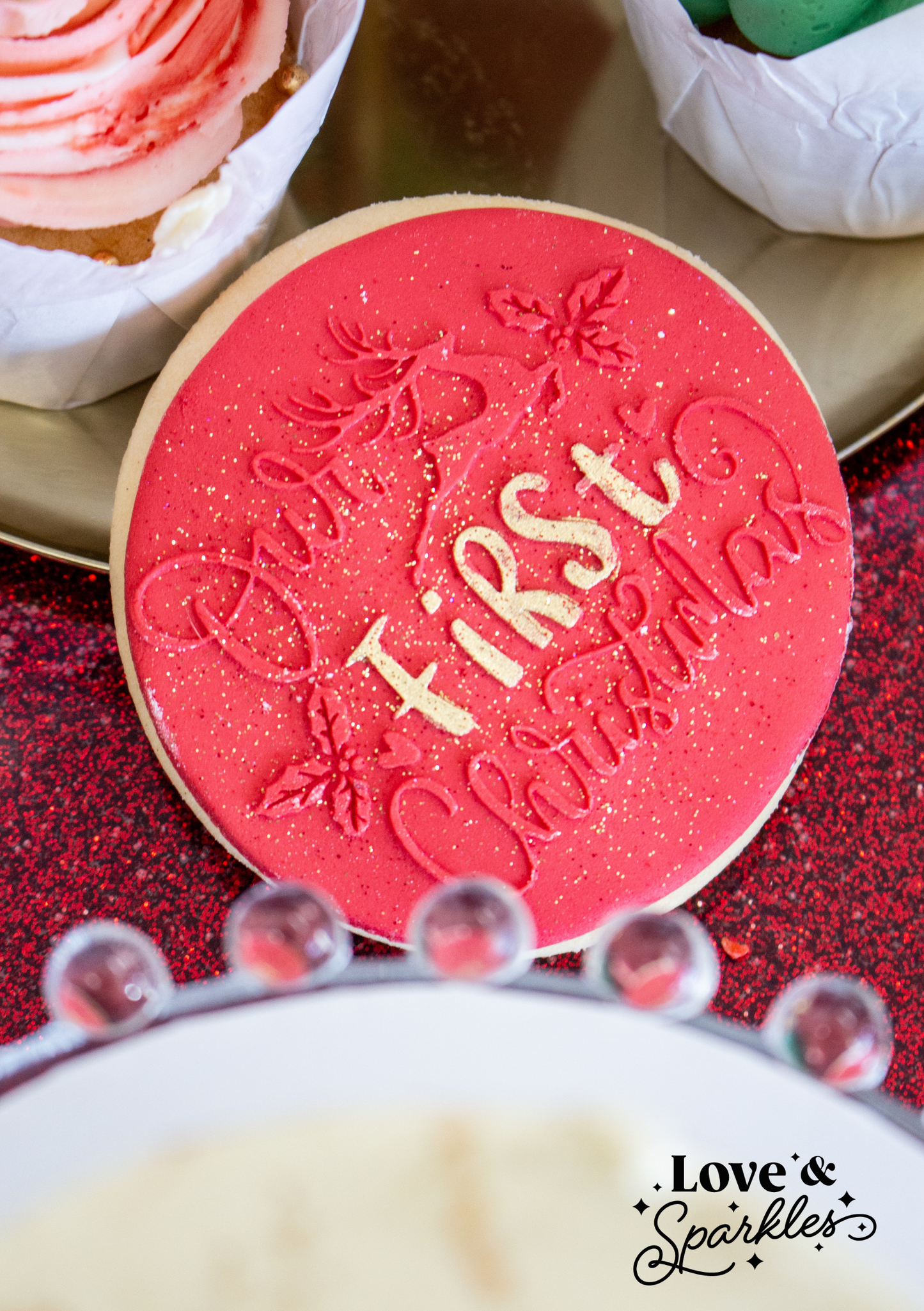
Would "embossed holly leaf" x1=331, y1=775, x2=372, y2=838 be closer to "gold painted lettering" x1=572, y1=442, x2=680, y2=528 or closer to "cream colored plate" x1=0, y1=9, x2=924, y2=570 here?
"gold painted lettering" x1=572, y1=442, x2=680, y2=528

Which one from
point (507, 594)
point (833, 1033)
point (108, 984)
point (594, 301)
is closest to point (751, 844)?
point (507, 594)

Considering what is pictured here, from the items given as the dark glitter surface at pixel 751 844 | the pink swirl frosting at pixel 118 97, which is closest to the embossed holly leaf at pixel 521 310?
the pink swirl frosting at pixel 118 97


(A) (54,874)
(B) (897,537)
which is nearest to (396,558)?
(A) (54,874)

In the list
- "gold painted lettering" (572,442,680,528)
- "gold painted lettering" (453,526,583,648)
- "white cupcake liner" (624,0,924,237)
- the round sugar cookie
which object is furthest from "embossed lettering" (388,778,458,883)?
"white cupcake liner" (624,0,924,237)

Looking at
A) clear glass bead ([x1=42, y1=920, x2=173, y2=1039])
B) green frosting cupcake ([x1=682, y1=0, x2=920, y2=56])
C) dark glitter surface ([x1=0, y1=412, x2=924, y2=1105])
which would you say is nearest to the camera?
clear glass bead ([x1=42, y1=920, x2=173, y2=1039])

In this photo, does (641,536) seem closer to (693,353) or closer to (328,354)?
(693,353)

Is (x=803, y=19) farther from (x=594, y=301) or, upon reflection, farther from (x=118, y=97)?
(x=118, y=97)
